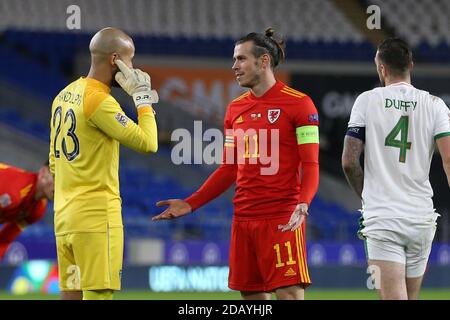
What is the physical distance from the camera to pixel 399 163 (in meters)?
5.22

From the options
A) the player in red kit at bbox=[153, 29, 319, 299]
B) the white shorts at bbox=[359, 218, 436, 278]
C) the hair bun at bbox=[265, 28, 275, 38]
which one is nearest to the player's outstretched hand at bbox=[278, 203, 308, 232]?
the player in red kit at bbox=[153, 29, 319, 299]

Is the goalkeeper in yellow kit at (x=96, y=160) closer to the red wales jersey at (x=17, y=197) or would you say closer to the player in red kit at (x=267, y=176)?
the player in red kit at (x=267, y=176)

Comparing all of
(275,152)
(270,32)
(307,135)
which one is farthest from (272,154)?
(270,32)

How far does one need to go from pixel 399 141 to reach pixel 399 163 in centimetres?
11

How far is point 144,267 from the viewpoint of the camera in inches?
527

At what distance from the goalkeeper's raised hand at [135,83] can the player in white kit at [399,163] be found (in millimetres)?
1078

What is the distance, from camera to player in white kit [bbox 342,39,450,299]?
5.21 metres

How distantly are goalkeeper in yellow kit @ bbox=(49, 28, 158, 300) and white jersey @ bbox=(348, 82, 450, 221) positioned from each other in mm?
1115

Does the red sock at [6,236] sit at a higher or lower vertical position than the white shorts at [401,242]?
higher

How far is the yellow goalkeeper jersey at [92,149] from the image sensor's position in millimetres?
5305

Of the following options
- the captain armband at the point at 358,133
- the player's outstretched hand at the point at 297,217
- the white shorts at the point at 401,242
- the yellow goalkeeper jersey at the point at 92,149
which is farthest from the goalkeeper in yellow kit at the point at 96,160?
the white shorts at the point at 401,242

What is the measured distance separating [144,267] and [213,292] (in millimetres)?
958

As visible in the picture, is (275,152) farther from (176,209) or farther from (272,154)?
(176,209)
